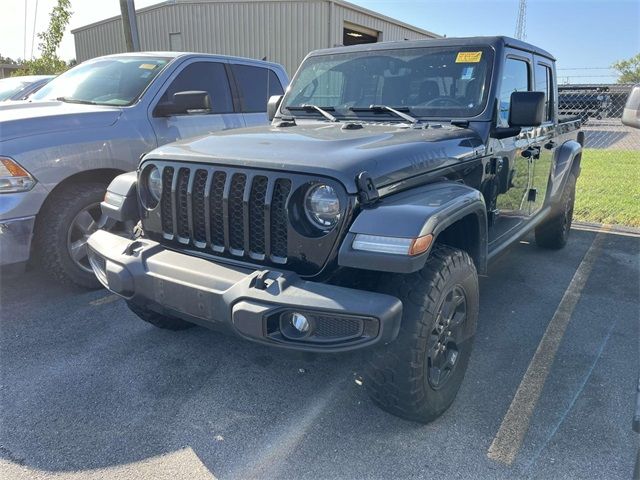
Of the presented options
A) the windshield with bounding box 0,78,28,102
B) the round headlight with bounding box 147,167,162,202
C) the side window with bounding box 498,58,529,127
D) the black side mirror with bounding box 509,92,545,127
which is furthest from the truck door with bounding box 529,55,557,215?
the windshield with bounding box 0,78,28,102

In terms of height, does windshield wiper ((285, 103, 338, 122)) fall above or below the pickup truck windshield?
below

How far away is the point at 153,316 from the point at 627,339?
331 centimetres

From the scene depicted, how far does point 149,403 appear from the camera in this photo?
2738 millimetres

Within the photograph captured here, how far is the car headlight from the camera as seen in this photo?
3.54m

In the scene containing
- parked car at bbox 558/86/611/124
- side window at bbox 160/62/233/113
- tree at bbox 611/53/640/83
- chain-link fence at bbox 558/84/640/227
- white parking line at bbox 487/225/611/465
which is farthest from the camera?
tree at bbox 611/53/640/83

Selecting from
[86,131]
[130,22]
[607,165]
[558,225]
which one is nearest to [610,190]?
[607,165]

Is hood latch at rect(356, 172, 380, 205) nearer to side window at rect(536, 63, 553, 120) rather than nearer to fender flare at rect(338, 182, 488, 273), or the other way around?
fender flare at rect(338, 182, 488, 273)

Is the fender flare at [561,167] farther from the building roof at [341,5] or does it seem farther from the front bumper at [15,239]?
the building roof at [341,5]

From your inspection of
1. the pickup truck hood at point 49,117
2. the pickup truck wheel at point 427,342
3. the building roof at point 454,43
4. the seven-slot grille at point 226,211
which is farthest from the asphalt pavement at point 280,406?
the building roof at point 454,43

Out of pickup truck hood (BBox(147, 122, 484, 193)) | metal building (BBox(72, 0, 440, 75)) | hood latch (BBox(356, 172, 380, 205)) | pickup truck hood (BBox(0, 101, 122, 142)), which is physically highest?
metal building (BBox(72, 0, 440, 75))

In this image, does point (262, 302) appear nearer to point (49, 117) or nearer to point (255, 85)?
point (49, 117)

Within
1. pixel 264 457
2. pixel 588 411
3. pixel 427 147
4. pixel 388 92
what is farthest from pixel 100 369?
pixel 588 411

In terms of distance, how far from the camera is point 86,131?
13.2ft

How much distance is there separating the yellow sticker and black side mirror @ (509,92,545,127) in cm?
40
